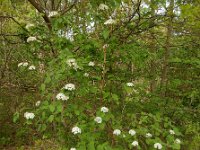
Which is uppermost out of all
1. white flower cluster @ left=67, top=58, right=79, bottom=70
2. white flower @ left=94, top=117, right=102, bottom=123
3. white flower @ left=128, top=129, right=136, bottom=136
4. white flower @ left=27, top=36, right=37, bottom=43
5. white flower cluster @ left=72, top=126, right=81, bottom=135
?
white flower @ left=27, top=36, right=37, bottom=43

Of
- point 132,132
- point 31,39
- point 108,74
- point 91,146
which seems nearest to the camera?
point 91,146

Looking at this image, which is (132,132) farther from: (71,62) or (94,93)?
(71,62)

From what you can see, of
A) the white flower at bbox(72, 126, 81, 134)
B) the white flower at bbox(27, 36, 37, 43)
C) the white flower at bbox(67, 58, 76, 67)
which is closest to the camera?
the white flower at bbox(67, 58, 76, 67)

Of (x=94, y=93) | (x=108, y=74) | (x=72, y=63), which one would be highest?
(x=72, y=63)

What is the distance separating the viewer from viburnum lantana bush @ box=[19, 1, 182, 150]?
3.26 meters

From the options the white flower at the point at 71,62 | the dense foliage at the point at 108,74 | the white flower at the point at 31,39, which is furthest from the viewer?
the white flower at the point at 31,39

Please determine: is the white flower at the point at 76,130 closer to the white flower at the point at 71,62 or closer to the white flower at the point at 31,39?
the white flower at the point at 71,62

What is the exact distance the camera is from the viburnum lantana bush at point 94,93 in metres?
3.26

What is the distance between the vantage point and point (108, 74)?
12.9 ft

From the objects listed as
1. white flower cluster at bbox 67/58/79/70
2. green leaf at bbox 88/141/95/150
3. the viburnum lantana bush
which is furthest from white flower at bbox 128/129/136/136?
white flower cluster at bbox 67/58/79/70

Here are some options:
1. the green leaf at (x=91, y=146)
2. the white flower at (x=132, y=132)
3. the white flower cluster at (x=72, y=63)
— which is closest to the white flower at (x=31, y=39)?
the white flower cluster at (x=72, y=63)

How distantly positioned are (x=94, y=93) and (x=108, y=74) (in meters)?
0.33

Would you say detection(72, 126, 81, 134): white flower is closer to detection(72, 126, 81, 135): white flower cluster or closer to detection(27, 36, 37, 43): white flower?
detection(72, 126, 81, 135): white flower cluster

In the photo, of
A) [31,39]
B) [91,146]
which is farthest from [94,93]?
[31,39]
